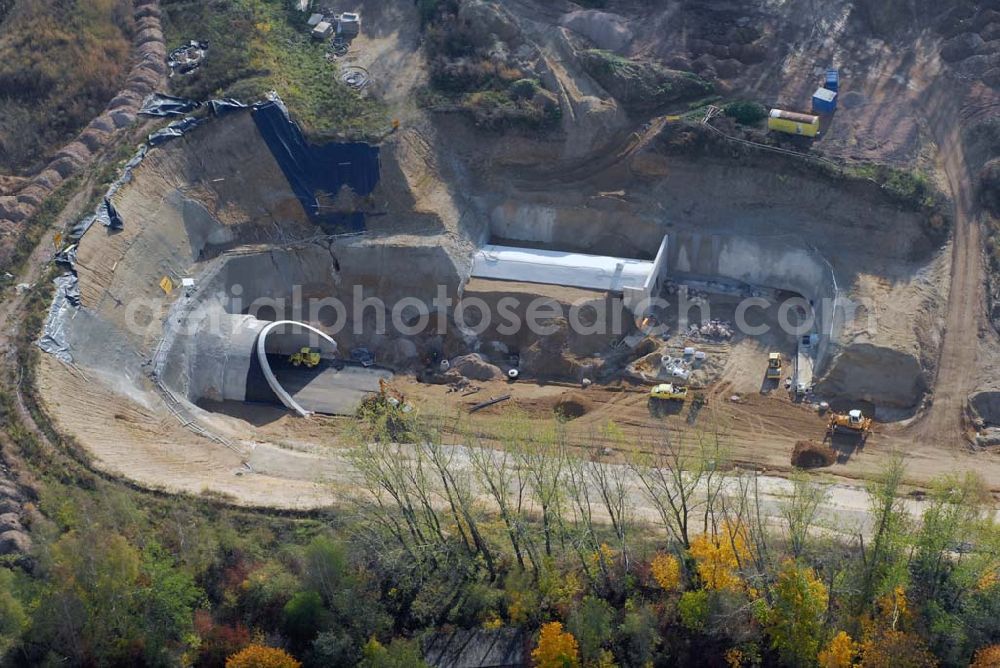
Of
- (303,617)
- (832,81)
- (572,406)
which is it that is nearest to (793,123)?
(832,81)

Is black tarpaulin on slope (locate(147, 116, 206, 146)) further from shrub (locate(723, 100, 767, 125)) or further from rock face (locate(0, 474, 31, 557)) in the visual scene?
shrub (locate(723, 100, 767, 125))

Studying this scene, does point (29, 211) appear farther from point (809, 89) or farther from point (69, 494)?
point (809, 89)

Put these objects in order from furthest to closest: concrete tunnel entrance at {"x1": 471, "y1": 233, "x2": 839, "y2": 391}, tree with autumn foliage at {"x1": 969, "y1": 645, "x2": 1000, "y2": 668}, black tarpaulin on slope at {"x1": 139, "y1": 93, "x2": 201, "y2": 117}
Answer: black tarpaulin on slope at {"x1": 139, "y1": 93, "x2": 201, "y2": 117} < concrete tunnel entrance at {"x1": 471, "y1": 233, "x2": 839, "y2": 391} < tree with autumn foliage at {"x1": 969, "y1": 645, "x2": 1000, "y2": 668}

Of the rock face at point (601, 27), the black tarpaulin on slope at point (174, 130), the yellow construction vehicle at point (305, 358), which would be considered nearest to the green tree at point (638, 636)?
the yellow construction vehicle at point (305, 358)

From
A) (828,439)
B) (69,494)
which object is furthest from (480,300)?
(69,494)

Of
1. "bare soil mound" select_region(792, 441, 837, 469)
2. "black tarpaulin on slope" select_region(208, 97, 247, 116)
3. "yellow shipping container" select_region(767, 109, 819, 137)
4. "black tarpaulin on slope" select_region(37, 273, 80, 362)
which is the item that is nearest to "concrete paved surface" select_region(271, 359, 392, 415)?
"black tarpaulin on slope" select_region(37, 273, 80, 362)

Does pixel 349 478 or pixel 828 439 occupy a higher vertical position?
pixel 828 439

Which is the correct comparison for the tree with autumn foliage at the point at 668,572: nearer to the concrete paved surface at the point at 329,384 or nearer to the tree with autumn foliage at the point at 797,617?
the tree with autumn foliage at the point at 797,617
